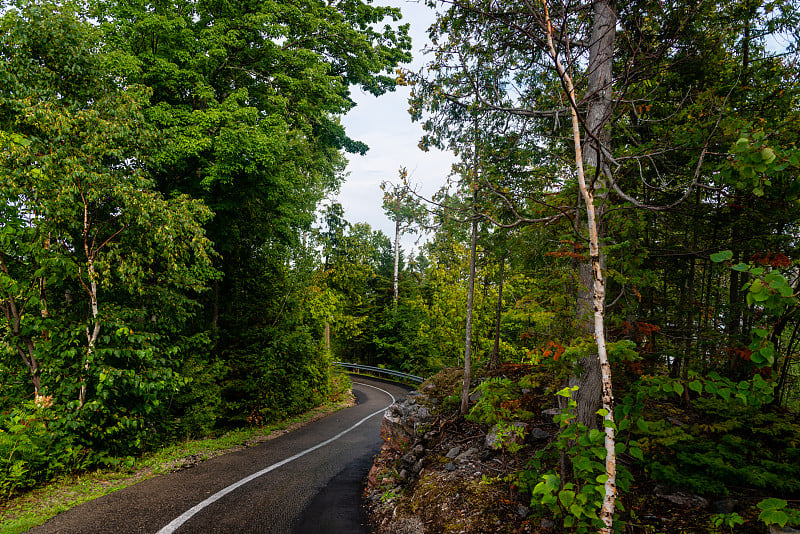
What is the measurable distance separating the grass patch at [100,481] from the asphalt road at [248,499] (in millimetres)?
247

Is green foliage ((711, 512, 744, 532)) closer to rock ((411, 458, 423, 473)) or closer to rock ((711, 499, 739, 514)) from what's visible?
rock ((711, 499, 739, 514))

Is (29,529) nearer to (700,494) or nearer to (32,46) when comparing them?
(32,46)

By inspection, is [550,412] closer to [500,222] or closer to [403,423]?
[403,423]

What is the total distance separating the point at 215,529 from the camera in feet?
15.4

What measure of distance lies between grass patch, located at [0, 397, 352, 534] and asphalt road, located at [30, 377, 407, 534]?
0.25 metres

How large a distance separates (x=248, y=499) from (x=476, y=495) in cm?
376

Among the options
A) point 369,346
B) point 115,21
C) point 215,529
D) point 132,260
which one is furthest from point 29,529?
point 369,346

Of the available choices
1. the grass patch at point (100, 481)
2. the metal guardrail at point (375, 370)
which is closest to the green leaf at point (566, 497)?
the grass patch at point (100, 481)

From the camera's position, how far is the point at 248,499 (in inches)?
223

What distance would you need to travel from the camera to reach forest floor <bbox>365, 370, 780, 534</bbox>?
3629mm

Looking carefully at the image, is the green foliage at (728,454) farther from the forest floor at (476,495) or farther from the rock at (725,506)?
the forest floor at (476,495)

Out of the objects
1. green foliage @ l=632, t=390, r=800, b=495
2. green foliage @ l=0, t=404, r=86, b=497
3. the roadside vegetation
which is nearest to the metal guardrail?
the roadside vegetation

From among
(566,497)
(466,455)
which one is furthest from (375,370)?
(566,497)

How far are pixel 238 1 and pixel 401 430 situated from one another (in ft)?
38.9
